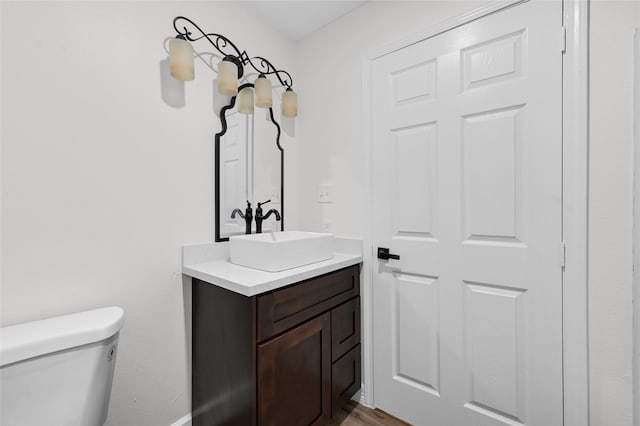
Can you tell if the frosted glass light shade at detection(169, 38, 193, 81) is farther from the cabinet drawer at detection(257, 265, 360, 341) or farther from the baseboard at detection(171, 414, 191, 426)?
the baseboard at detection(171, 414, 191, 426)

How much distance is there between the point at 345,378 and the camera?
5.15 ft

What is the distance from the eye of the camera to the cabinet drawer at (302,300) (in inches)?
44.8

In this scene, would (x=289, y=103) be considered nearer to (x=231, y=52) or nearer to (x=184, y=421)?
(x=231, y=52)

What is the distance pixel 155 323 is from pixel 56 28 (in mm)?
A: 1226

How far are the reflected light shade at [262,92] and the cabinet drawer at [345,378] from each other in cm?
149

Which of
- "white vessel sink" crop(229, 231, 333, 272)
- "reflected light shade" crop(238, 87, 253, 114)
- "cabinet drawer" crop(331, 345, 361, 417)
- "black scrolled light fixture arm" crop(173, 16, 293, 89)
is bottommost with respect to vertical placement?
"cabinet drawer" crop(331, 345, 361, 417)

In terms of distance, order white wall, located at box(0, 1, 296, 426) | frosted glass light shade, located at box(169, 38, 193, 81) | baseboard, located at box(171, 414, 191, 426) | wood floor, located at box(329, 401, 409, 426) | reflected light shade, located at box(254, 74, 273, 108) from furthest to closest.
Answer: reflected light shade, located at box(254, 74, 273, 108) → wood floor, located at box(329, 401, 409, 426) → baseboard, located at box(171, 414, 191, 426) → frosted glass light shade, located at box(169, 38, 193, 81) → white wall, located at box(0, 1, 296, 426)

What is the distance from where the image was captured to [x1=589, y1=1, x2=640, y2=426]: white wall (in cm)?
104

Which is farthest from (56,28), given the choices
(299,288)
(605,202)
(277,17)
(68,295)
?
(605,202)

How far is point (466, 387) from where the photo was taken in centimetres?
138

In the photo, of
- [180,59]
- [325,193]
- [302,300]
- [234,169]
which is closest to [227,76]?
[180,59]

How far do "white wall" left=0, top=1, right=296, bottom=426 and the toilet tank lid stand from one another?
9cm

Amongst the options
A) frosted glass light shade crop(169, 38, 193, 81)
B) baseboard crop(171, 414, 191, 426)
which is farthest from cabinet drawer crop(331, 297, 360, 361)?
frosted glass light shade crop(169, 38, 193, 81)

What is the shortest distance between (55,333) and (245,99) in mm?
1345
